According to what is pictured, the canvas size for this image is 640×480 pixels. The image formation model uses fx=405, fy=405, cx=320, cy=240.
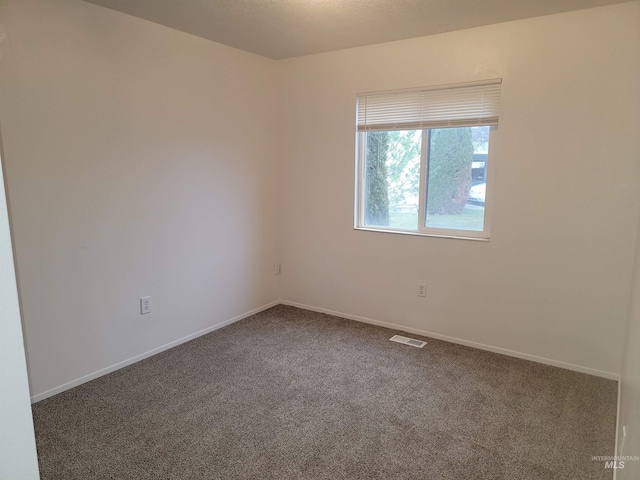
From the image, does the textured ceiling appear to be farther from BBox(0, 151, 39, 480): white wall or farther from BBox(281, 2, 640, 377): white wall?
BBox(0, 151, 39, 480): white wall

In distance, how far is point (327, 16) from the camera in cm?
280

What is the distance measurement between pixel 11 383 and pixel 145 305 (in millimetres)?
2465

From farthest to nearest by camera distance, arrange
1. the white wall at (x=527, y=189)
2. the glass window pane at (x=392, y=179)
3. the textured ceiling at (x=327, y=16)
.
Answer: the glass window pane at (x=392, y=179) → the white wall at (x=527, y=189) → the textured ceiling at (x=327, y=16)

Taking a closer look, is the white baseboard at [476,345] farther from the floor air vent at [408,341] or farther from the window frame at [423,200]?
the window frame at [423,200]

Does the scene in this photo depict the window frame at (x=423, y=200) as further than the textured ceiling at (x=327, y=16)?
Yes

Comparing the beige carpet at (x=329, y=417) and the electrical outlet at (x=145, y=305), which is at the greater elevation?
the electrical outlet at (x=145, y=305)

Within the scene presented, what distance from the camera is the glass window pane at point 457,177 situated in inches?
128

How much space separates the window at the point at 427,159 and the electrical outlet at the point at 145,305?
6.44 ft

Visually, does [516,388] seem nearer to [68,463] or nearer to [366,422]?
[366,422]

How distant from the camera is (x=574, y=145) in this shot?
2785 mm

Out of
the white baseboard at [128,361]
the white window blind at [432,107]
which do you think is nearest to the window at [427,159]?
the white window blind at [432,107]

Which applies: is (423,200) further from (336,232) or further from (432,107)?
(336,232)

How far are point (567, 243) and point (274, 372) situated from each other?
229 centimetres

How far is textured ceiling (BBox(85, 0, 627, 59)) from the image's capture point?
2.57 meters
